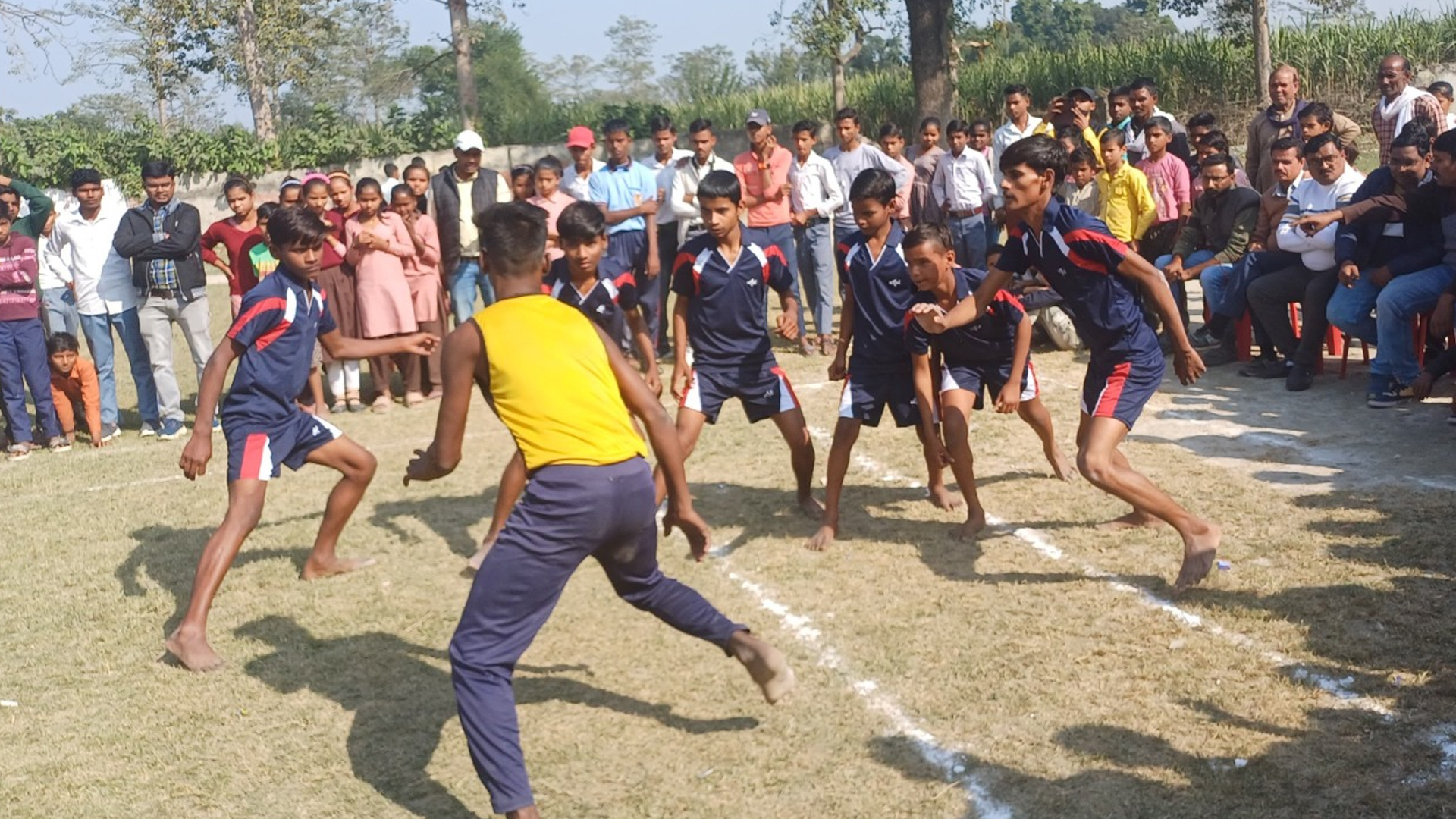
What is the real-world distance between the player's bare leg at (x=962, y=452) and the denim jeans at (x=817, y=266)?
5191 millimetres

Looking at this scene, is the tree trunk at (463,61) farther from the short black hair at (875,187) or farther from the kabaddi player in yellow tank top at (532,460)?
the kabaddi player in yellow tank top at (532,460)

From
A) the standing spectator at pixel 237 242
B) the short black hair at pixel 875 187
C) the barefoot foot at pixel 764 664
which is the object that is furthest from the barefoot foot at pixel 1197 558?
the standing spectator at pixel 237 242

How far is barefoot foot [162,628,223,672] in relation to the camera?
19.9 feet

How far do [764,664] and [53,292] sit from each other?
9408mm

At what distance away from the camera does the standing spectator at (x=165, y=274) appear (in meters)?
10.9

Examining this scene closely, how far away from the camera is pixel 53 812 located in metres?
4.88

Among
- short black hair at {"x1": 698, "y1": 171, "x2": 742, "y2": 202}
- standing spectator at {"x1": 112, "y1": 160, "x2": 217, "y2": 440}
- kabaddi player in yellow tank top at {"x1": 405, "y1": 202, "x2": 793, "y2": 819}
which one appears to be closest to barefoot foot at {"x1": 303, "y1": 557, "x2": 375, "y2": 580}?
short black hair at {"x1": 698, "y1": 171, "x2": 742, "y2": 202}

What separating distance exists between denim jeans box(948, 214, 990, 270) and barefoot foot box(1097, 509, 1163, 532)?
5752mm

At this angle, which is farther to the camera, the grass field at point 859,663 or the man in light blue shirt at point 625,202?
the man in light blue shirt at point 625,202

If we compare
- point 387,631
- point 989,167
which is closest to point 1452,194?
point 989,167

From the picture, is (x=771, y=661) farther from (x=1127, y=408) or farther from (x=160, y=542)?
(x=160, y=542)

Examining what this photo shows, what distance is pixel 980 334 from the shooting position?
23.4 ft

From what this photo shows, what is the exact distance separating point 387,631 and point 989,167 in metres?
7.96

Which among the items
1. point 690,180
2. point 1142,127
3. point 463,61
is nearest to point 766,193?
point 690,180
